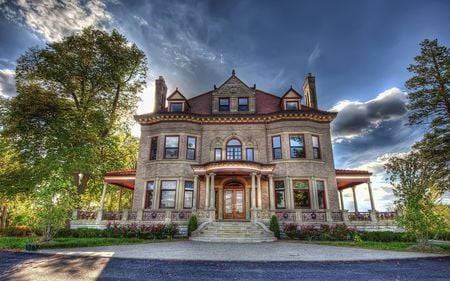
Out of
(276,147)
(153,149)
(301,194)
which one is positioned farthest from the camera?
(153,149)

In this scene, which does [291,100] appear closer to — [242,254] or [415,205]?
[415,205]

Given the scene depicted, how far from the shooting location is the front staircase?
47.2 feet

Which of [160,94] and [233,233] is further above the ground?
[160,94]

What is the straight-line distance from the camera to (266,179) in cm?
1945

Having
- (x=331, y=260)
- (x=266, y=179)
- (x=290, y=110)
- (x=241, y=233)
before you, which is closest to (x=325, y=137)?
(x=290, y=110)

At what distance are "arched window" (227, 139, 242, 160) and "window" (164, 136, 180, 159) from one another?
446 centimetres

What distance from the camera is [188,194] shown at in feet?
63.2

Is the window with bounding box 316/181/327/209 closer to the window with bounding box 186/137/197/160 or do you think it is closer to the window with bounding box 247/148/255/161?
the window with bounding box 247/148/255/161

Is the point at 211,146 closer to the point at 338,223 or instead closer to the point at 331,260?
the point at 338,223

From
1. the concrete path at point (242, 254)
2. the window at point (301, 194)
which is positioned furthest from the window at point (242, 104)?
the concrete path at point (242, 254)

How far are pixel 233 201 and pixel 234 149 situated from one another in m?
4.38

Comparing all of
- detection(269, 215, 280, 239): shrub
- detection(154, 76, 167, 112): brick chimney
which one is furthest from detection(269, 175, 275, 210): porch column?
detection(154, 76, 167, 112): brick chimney

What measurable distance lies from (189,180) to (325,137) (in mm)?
12031

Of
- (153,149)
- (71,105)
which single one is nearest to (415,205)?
(153,149)
